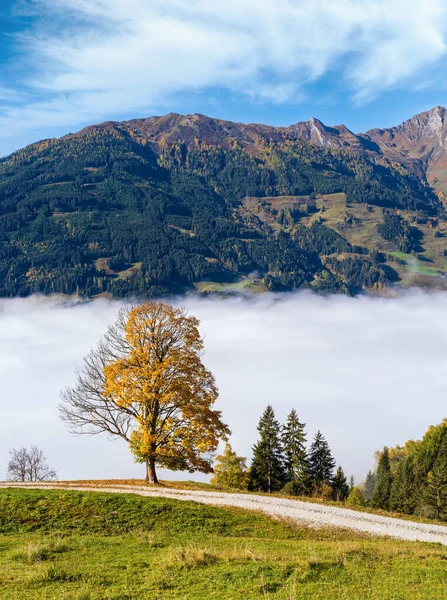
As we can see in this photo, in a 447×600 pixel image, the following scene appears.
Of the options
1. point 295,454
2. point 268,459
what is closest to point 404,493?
point 295,454

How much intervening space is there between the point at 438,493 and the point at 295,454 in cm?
2087

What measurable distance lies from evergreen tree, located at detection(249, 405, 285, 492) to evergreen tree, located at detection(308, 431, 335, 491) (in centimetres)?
556

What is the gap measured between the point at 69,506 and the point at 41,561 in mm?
11579

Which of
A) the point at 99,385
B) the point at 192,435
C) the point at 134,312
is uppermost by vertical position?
the point at 134,312

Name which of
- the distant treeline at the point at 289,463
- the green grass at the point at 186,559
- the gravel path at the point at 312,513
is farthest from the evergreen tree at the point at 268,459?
the green grass at the point at 186,559

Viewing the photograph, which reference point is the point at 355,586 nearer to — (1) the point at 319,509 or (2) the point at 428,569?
(2) the point at 428,569

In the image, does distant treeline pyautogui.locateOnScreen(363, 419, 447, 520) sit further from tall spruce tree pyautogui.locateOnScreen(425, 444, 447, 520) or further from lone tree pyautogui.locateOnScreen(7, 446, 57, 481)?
lone tree pyautogui.locateOnScreen(7, 446, 57, 481)

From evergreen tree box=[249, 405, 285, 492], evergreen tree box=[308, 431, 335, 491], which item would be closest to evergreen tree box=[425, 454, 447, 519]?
evergreen tree box=[308, 431, 335, 491]

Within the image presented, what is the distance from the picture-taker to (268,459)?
81.2 meters

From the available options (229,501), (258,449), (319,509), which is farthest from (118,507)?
(258,449)

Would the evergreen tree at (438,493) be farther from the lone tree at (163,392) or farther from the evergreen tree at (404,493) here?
the lone tree at (163,392)

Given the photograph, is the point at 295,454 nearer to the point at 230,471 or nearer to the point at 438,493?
the point at 230,471

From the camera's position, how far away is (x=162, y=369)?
44.6m

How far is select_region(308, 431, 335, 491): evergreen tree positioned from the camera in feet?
273
